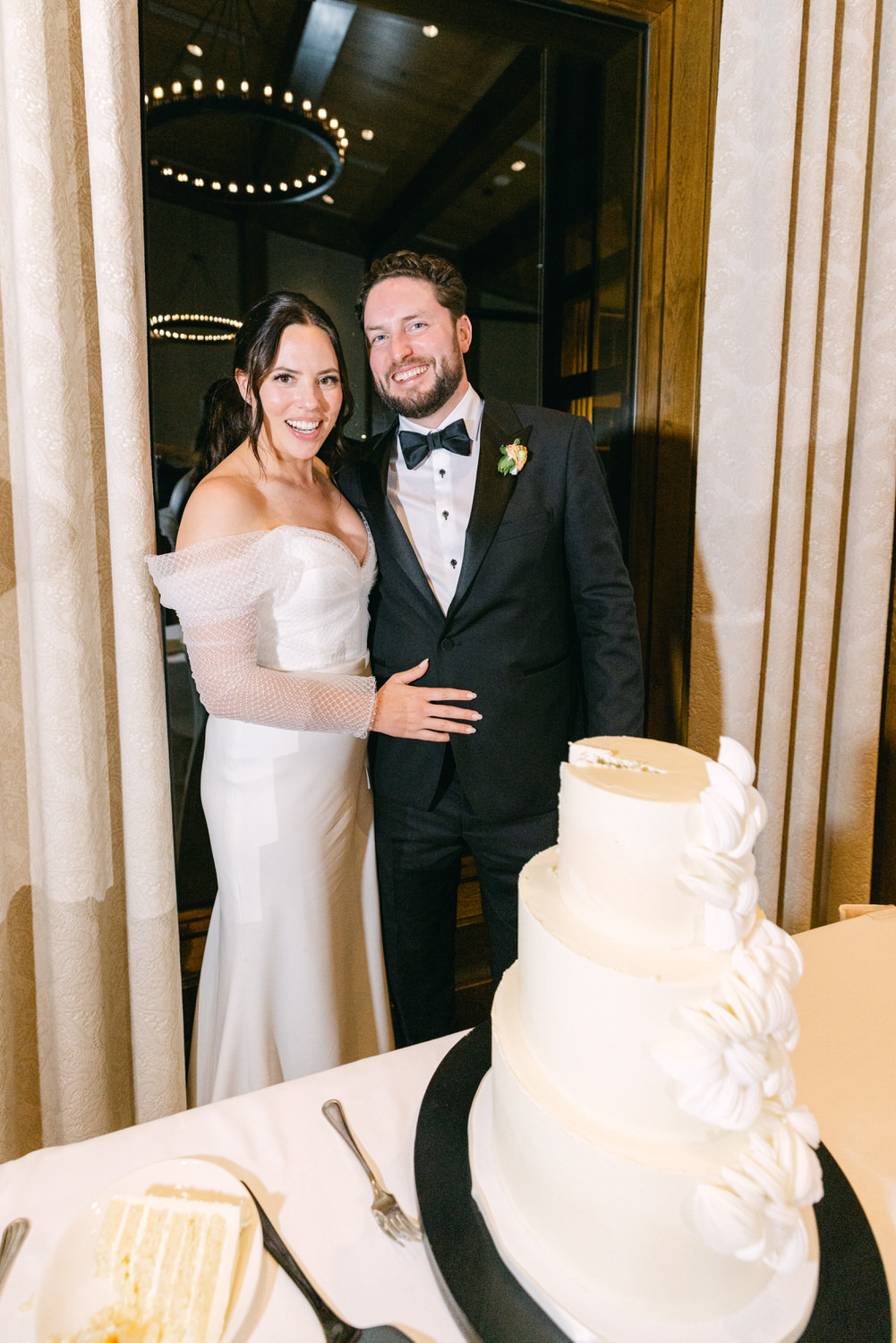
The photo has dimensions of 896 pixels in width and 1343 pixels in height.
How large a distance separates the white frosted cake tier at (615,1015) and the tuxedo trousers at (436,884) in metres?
0.95

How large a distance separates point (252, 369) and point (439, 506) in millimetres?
435

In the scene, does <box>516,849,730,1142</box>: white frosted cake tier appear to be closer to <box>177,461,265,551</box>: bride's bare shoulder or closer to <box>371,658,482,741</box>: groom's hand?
<box>371,658,482,741</box>: groom's hand

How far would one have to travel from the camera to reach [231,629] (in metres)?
1.41

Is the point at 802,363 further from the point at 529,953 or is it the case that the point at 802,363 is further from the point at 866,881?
the point at 529,953

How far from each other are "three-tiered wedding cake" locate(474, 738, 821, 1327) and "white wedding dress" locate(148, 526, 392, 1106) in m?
0.89

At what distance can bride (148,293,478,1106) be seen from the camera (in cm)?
143

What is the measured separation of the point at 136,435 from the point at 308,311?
0.44m

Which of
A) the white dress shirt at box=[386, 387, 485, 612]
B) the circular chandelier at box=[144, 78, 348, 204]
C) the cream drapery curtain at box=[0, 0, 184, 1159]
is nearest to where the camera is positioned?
the cream drapery curtain at box=[0, 0, 184, 1159]

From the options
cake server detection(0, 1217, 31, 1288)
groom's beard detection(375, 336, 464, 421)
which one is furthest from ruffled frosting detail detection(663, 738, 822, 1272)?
groom's beard detection(375, 336, 464, 421)

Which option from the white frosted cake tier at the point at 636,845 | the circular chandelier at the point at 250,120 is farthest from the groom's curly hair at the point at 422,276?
the white frosted cake tier at the point at 636,845

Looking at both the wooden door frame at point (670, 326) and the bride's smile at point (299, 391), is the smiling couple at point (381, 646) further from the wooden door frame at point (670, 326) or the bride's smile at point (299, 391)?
the wooden door frame at point (670, 326)

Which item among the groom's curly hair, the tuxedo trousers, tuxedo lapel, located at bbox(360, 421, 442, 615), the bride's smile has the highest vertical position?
the groom's curly hair

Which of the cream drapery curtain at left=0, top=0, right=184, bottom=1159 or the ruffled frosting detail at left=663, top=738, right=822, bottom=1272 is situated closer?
the ruffled frosting detail at left=663, top=738, right=822, bottom=1272

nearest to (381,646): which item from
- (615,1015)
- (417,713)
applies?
(417,713)
